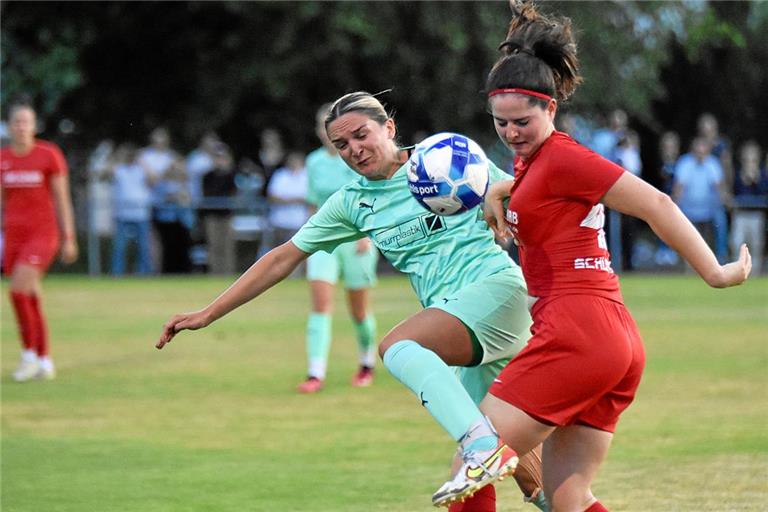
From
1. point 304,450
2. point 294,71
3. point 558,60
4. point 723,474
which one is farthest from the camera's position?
point 294,71

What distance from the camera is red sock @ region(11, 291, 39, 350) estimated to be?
42.5 feet

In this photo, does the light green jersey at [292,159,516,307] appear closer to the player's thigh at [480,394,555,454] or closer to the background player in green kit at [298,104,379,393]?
the player's thigh at [480,394,555,454]

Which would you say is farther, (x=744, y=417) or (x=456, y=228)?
(x=744, y=417)

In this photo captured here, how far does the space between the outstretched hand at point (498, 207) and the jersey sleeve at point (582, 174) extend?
0.34 m

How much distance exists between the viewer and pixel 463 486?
4895mm

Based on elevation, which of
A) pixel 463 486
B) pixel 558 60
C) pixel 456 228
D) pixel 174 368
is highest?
pixel 558 60

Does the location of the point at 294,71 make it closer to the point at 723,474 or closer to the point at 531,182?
the point at 723,474

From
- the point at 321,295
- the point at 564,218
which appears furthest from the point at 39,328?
the point at 564,218

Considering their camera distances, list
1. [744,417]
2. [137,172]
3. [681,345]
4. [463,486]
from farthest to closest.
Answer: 1. [137,172]
2. [681,345]
3. [744,417]
4. [463,486]

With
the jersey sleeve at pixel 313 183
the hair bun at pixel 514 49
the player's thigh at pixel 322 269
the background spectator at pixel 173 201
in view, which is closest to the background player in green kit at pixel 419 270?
the hair bun at pixel 514 49

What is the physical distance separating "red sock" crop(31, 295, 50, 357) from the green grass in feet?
1.24

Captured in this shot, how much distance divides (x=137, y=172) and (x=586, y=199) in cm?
2056

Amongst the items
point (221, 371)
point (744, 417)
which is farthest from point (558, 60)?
point (221, 371)

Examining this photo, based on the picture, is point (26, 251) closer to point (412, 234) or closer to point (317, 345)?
point (317, 345)
